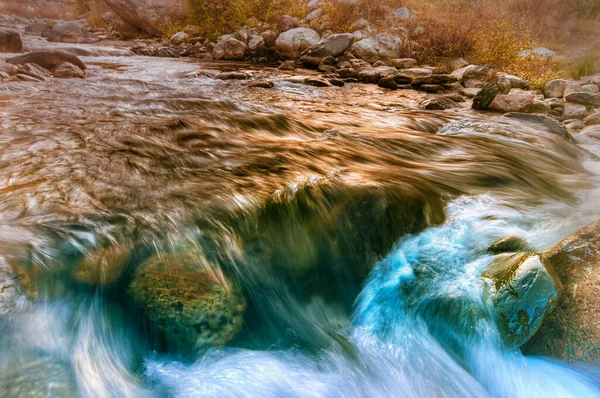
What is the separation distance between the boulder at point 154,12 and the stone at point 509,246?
16898 millimetres

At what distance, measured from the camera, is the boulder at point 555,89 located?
6.68 metres

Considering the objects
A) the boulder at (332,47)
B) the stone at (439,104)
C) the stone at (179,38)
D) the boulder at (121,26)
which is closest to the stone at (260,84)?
the stone at (439,104)

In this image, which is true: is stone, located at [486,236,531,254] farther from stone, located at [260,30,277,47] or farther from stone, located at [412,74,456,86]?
stone, located at [260,30,277,47]

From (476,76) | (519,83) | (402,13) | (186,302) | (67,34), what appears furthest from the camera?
(67,34)

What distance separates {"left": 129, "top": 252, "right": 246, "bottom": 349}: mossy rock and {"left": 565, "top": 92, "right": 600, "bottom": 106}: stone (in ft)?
22.1

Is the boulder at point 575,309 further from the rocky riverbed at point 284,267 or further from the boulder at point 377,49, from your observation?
the boulder at point 377,49

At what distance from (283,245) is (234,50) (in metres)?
10.3

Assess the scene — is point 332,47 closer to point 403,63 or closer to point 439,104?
point 403,63

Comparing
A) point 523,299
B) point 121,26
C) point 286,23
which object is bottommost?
point 523,299

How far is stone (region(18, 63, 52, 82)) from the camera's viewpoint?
19.8 feet

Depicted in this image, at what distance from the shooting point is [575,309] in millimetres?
1850

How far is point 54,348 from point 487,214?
272 cm

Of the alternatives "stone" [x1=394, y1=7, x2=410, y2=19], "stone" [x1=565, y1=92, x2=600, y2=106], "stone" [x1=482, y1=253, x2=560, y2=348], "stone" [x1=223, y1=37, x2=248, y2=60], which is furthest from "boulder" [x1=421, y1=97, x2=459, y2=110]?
"stone" [x1=394, y1=7, x2=410, y2=19]

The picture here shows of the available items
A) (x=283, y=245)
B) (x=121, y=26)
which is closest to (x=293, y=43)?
(x=283, y=245)
